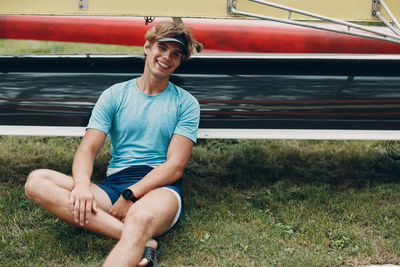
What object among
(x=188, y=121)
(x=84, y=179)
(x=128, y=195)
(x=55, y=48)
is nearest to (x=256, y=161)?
(x=188, y=121)

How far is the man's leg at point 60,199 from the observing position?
246 centimetres

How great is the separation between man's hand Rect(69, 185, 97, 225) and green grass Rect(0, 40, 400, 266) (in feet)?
0.84

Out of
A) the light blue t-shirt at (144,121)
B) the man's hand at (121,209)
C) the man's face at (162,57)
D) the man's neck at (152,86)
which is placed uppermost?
the man's face at (162,57)

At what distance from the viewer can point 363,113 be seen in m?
3.37

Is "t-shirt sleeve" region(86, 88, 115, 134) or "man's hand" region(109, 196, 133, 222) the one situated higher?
"t-shirt sleeve" region(86, 88, 115, 134)

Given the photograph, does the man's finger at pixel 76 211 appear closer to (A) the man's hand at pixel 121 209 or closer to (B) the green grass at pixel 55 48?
(A) the man's hand at pixel 121 209

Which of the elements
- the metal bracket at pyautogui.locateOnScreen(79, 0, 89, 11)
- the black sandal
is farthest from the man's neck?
the black sandal

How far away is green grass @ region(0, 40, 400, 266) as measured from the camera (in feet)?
8.64

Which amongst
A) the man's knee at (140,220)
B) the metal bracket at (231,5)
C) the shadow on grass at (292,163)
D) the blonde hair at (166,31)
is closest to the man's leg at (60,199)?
the man's knee at (140,220)

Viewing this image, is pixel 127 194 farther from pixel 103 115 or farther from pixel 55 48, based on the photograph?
pixel 55 48

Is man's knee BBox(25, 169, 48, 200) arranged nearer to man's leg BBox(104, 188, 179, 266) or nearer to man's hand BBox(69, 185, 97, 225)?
man's hand BBox(69, 185, 97, 225)

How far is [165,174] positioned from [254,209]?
786 mm

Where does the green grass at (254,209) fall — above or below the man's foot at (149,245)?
below

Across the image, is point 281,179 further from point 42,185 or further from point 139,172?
point 42,185
